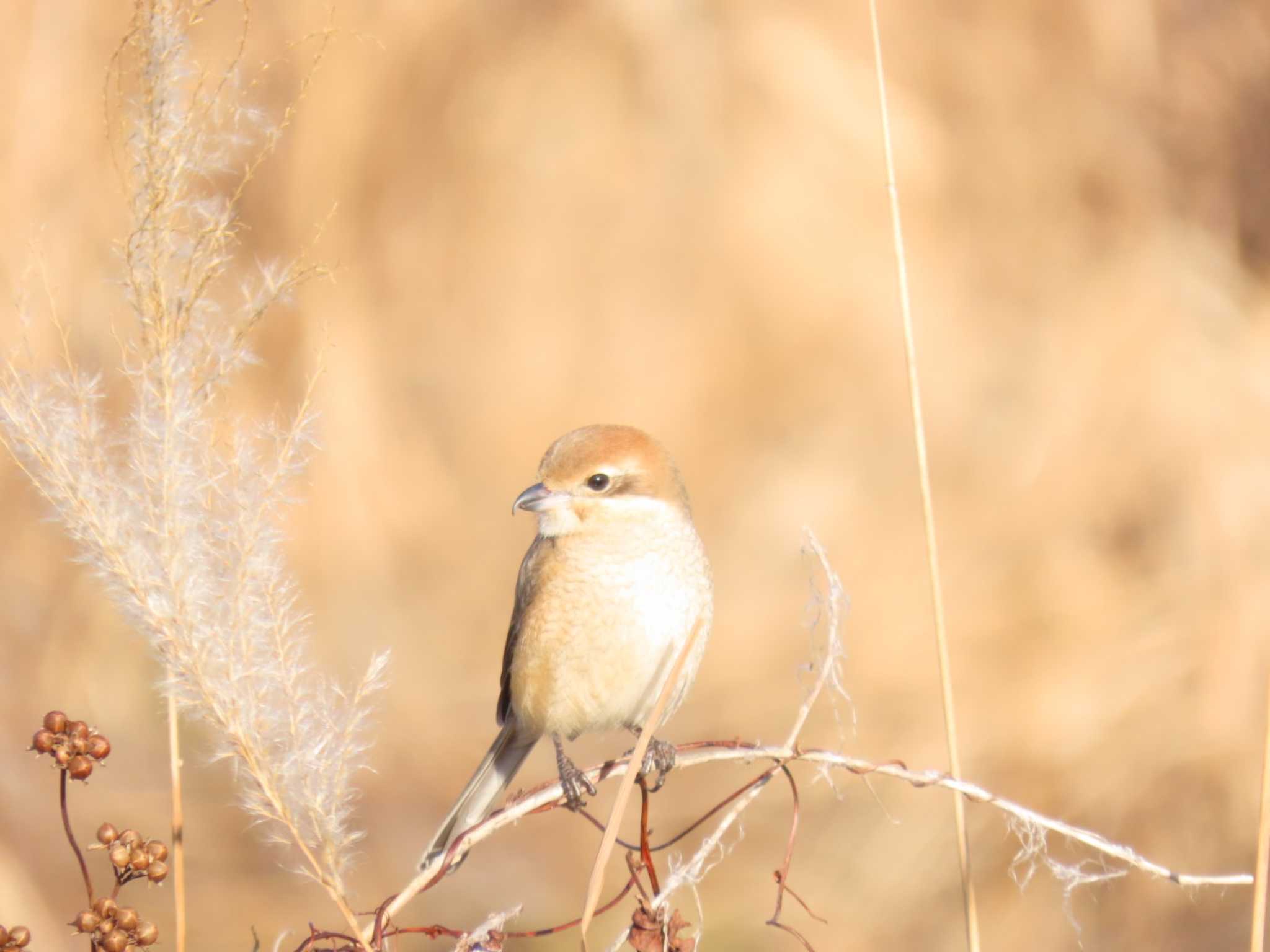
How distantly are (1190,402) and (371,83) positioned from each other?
2.88 metres

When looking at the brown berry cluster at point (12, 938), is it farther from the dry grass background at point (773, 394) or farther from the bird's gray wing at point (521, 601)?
the dry grass background at point (773, 394)

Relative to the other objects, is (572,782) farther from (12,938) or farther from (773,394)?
(773,394)

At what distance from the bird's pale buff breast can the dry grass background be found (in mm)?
1633

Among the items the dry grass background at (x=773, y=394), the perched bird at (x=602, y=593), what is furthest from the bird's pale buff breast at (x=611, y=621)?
the dry grass background at (x=773, y=394)

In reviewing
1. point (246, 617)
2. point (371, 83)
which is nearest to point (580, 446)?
point (246, 617)

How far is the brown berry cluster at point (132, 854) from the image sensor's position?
1.02 m

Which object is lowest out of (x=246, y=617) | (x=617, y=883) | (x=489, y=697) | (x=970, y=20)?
(x=617, y=883)

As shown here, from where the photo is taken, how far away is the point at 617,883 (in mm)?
3750

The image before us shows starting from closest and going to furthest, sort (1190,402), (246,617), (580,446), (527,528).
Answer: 1. (246,617)
2. (580,446)
3. (1190,402)
4. (527,528)

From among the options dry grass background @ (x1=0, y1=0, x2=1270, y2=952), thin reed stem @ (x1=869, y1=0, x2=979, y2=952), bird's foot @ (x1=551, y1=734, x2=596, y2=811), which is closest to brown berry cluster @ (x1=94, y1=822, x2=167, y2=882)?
bird's foot @ (x1=551, y1=734, x2=596, y2=811)

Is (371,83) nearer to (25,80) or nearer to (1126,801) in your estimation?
(25,80)

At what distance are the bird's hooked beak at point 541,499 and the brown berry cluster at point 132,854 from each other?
0.85 meters

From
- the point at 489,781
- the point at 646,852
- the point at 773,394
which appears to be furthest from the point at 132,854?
the point at 773,394

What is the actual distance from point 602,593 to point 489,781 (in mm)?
414
